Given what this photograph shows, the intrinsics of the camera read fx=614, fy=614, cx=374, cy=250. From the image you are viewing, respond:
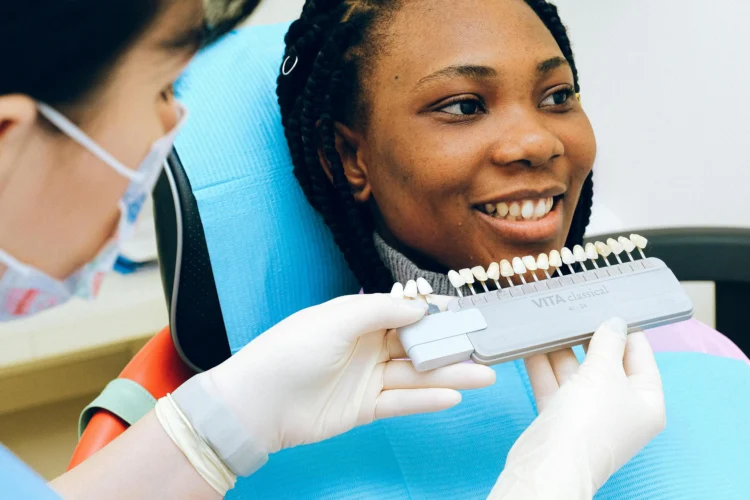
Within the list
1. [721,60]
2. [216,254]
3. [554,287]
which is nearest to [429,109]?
[554,287]

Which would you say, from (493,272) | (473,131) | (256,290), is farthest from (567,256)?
(256,290)

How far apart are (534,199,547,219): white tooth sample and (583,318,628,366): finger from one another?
20 centimetres

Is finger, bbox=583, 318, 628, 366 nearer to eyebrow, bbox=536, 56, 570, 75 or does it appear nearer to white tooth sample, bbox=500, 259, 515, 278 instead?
white tooth sample, bbox=500, 259, 515, 278

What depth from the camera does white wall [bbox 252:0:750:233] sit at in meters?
1.54

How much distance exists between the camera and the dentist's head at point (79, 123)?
0.42 metres

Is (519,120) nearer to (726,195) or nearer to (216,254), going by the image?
(216,254)

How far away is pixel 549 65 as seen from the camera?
921 millimetres

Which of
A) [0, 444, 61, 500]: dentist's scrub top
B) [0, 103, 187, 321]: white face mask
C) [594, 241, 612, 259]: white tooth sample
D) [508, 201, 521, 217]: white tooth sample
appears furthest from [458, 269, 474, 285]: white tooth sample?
[0, 444, 61, 500]: dentist's scrub top

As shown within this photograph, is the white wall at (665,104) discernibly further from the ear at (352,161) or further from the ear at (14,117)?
the ear at (14,117)

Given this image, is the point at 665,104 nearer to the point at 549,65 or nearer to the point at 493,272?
the point at 549,65

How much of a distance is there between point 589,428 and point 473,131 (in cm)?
44

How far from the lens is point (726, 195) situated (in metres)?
1.64

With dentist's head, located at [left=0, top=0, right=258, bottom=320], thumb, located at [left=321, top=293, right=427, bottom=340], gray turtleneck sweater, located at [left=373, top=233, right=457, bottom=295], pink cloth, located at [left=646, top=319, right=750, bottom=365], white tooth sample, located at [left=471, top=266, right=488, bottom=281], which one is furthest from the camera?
pink cloth, located at [left=646, top=319, right=750, bottom=365]

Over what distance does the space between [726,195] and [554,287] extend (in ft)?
3.51
